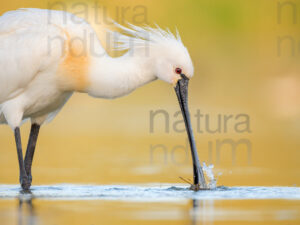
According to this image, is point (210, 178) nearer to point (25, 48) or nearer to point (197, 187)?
point (197, 187)

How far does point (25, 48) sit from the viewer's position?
13242 mm

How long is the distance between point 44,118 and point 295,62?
36.0 feet

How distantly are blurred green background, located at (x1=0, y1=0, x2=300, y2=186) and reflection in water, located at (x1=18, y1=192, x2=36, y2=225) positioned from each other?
5.75ft

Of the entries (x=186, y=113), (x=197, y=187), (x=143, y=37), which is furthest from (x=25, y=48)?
(x=197, y=187)

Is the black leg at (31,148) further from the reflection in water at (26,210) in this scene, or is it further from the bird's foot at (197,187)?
the bird's foot at (197,187)

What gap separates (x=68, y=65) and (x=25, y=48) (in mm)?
636

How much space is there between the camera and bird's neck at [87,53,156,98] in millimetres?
13156

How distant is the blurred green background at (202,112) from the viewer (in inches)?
588

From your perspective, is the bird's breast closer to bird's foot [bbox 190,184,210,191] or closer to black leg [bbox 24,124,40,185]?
black leg [bbox 24,124,40,185]

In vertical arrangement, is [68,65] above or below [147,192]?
above

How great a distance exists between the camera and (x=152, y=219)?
31.9ft

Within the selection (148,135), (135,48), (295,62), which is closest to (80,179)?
(135,48)

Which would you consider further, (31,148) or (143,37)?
(31,148)

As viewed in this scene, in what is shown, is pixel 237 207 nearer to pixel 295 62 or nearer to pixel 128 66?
pixel 128 66
